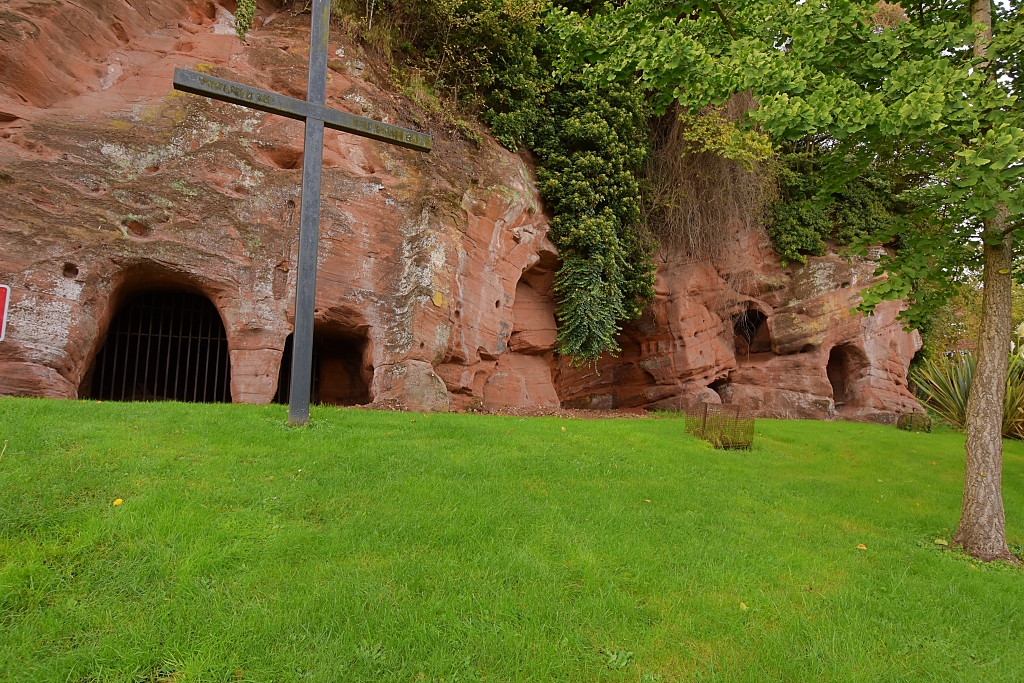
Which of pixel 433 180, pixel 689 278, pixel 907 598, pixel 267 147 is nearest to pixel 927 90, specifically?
pixel 907 598

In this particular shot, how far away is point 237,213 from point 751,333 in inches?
586

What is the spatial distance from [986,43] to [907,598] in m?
5.24

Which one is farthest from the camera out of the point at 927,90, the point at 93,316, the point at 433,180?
the point at 433,180

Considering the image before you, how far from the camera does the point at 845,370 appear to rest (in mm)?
18703

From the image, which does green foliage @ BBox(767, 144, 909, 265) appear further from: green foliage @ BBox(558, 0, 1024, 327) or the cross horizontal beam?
the cross horizontal beam

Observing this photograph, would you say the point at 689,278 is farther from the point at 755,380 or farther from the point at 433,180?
the point at 433,180

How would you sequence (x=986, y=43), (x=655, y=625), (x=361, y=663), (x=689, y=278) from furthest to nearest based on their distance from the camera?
1. (x=689, y=278)
2. (x=986, y=43)
3. (x=655, y=625)
4. (x=361, y=663)

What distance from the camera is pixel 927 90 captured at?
523 centimetres

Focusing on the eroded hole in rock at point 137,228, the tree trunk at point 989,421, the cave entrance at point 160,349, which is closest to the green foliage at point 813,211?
the tree trunk at point 989,421

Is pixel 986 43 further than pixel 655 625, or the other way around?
pixel 986 43

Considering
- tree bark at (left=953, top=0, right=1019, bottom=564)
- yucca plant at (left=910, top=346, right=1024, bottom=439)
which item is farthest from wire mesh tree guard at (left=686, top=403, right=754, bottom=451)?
yucca plant at (left=910, top=346, right=1024, bottom=439)

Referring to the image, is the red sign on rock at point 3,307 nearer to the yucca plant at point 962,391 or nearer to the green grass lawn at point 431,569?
the green grass lawn at point 431,569

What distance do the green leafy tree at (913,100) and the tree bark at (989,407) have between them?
0.5 inches

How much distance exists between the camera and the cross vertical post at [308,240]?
722 centimetres
